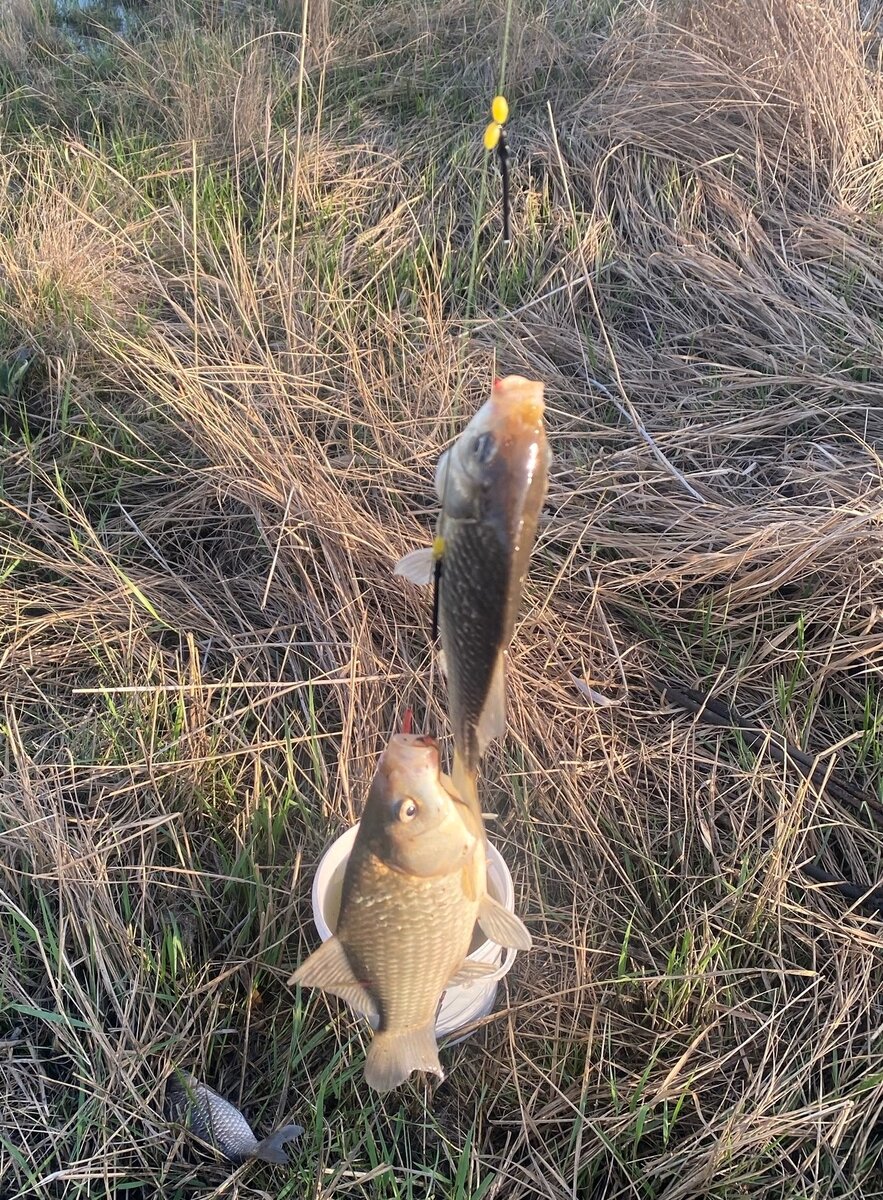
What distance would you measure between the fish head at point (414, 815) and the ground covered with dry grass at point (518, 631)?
2.28 ft

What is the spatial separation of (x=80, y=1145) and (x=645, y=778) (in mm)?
1443

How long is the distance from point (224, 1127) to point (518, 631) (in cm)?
134

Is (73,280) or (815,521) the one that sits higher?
(73,280)

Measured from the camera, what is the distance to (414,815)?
1.20 metres

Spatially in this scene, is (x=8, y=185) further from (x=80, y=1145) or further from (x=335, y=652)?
(x=80, y=1145)

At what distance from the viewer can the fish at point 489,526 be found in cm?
103

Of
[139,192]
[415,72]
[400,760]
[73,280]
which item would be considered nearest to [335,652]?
[400,760]

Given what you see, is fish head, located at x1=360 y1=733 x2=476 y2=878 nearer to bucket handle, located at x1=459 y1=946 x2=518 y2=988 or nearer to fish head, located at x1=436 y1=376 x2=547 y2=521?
fish head, located at x1=436 y1=376 x2=547 y2=521

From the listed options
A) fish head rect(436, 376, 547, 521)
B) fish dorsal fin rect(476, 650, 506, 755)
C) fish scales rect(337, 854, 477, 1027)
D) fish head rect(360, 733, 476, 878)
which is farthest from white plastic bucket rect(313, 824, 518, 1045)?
Result: fish head rect(436, 376, 547, 521)

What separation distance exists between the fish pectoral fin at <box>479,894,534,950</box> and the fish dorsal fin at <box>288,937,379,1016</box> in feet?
0.72

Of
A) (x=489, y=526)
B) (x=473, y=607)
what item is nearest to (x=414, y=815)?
(x=473, y=607)

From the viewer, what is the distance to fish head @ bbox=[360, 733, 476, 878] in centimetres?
119

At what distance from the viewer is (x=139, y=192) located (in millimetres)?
3885

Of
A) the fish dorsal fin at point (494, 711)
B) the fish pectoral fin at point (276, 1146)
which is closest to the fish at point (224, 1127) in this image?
the fish pectoral fin at point (276, 1146)
